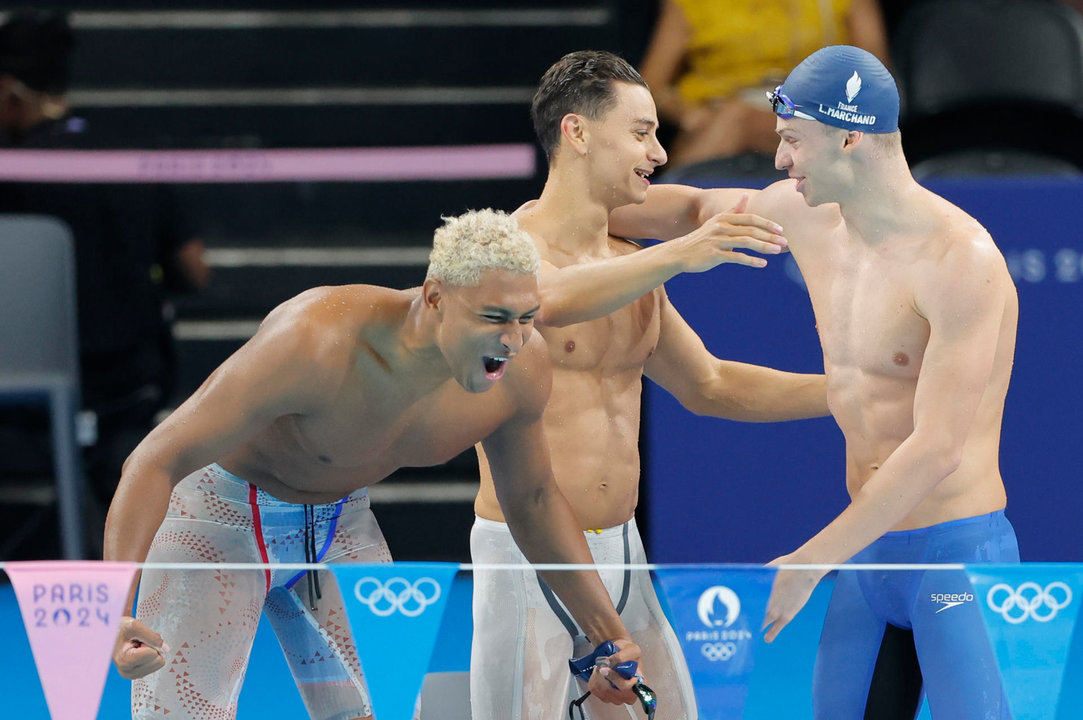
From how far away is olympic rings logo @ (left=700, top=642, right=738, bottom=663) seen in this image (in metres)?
3.12

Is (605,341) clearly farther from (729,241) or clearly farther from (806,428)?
(806,428)

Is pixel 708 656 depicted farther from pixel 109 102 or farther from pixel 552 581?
pixel 109 102

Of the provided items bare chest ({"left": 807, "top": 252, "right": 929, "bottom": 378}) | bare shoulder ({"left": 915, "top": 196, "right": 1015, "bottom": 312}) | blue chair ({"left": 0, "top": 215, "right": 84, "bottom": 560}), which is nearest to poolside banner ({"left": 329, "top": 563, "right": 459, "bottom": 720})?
bare chest ({"left": 807, "top": 252, "right": 929, "bottom": 378})

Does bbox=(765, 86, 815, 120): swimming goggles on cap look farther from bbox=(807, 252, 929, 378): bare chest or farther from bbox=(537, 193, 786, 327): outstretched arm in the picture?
bbox=(807, 252, 929, 378): bare chest

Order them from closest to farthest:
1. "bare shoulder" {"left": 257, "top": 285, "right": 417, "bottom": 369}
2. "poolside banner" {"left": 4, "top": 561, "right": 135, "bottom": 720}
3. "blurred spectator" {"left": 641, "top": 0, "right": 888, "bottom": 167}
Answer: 1. "poolside banner" {"left": 4, "top": 561, "right": 135, "bottom": 720}
2. "bare shoulder" {"left": 257, "top": 285, "right": 417, "bottom": 369}
3. "blurred spectator" {"left": 641, "top": 0, "right": 888, "bottom": 167}

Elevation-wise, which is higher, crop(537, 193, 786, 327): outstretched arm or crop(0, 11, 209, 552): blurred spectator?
crop(0, 11, 209, 552): blurred spectator

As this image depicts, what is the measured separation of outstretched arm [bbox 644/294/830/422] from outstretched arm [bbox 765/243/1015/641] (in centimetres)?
82

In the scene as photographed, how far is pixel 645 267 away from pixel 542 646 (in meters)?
0.97

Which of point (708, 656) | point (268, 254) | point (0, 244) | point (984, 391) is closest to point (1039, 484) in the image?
point (984, 391)

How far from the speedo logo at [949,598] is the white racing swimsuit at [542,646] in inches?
24.8

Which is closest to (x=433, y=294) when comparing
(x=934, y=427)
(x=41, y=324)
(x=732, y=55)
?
(x=934, y=427)

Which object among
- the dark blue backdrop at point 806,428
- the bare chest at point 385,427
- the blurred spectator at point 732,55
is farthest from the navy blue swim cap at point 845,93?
the blurred spectator at point 732,55

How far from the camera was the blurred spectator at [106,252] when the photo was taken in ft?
20.6

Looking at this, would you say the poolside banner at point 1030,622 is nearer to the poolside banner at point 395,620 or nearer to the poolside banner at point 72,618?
the poolside banner at point 395,620
